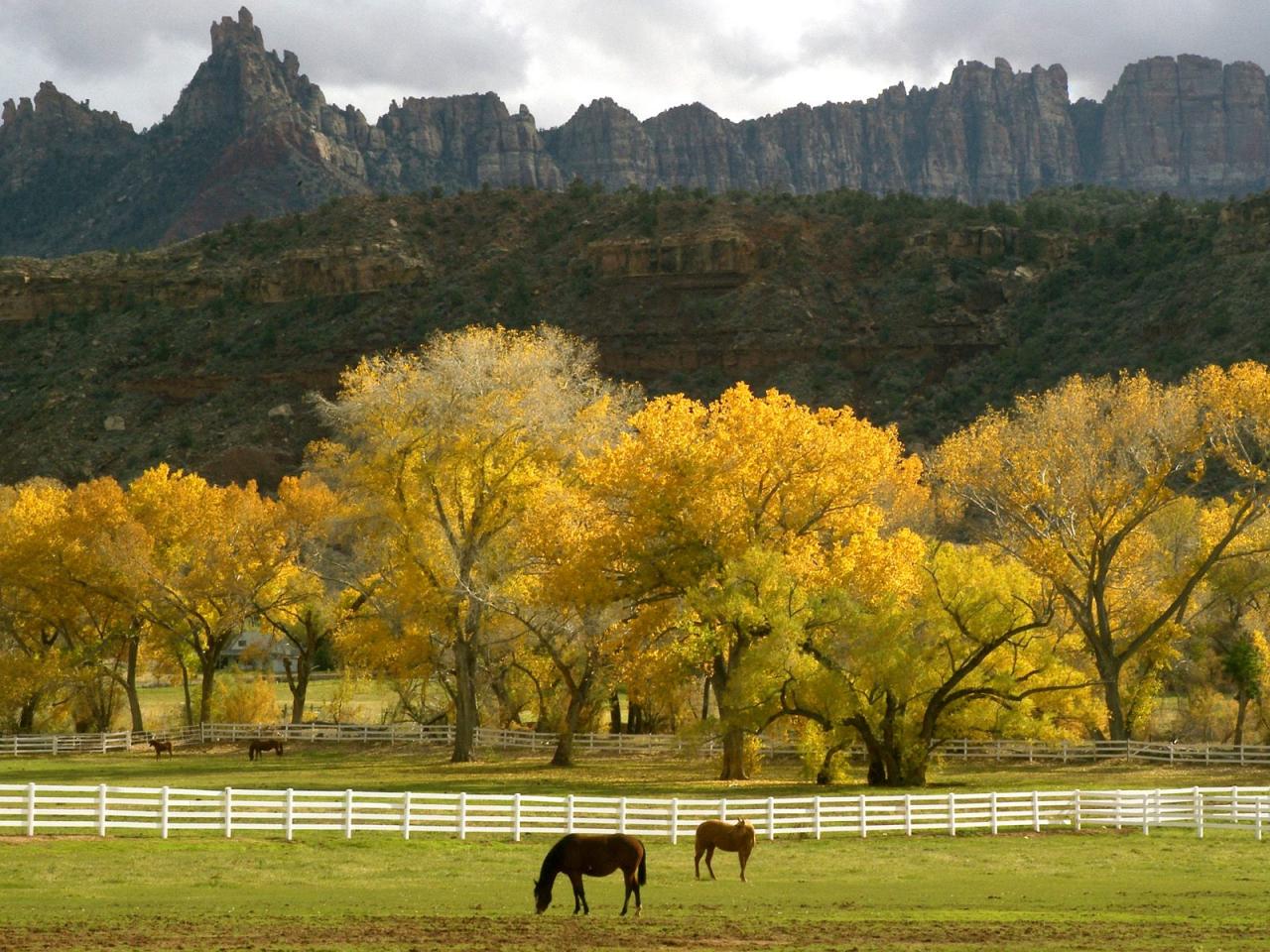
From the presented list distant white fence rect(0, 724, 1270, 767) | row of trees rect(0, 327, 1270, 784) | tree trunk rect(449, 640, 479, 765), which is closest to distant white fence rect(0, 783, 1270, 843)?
row of trees rect(0, 327, 1270, 784)

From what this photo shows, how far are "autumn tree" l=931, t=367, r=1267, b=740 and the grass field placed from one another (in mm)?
18461

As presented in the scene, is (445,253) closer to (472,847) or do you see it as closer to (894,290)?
(894,290)

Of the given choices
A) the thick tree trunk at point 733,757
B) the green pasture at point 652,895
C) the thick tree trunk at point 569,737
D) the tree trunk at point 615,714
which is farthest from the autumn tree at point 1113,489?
the green pasture at point 652,895

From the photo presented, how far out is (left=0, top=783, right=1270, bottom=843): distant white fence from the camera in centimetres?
3003

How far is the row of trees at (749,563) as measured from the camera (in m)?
45.4

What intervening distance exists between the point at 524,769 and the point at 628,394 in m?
14.4

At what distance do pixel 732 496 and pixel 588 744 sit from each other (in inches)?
607

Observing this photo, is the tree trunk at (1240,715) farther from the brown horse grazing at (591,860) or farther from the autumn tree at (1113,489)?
the brown horse grazing at (591,860)

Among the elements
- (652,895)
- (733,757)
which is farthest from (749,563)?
(652,895)

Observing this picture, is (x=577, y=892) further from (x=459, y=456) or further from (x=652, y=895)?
(x=459, y=456)

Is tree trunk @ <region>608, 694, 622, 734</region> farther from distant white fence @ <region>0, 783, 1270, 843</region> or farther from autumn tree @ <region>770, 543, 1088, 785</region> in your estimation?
distant white fence @ <region>0, 783, 1270, 843</region>

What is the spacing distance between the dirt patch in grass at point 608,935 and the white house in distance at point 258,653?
5241 centimetres

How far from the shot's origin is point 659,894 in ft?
81.7

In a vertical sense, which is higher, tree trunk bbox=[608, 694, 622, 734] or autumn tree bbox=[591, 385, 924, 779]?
autumn tree bbox=[591, 385, 924, 779]
